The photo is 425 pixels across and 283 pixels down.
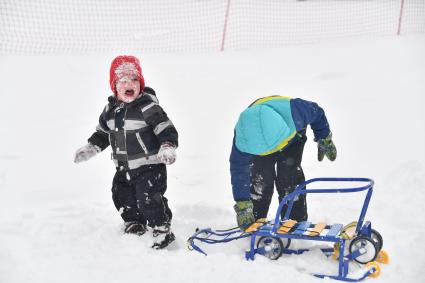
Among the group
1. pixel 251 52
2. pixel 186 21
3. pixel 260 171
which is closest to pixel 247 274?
pixel 260 171

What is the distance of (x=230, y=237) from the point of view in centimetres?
379

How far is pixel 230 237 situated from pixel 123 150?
106 centimetres

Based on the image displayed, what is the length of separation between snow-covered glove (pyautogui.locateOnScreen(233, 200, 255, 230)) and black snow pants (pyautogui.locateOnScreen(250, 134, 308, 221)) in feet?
1.24

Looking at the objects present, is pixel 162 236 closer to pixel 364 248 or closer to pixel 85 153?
pixel 85 153

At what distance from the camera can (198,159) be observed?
17.8 feet

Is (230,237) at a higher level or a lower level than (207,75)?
lower

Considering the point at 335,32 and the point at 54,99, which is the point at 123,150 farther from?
the point at 335,32

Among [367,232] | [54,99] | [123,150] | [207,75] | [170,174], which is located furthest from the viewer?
[207,75]

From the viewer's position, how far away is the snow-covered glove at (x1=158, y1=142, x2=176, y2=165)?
3387 millimetres

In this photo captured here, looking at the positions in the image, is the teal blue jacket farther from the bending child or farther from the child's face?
the child's face

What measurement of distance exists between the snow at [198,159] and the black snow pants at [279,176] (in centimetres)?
37

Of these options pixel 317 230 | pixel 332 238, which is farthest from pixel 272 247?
pixel 332 238

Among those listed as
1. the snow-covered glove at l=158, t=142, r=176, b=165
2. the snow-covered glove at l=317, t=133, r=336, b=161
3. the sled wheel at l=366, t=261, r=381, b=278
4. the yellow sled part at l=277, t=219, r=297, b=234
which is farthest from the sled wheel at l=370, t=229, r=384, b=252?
the snow-covered glove at l=158, t=142, r=176, b=165

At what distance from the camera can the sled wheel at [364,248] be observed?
3.01 meters
